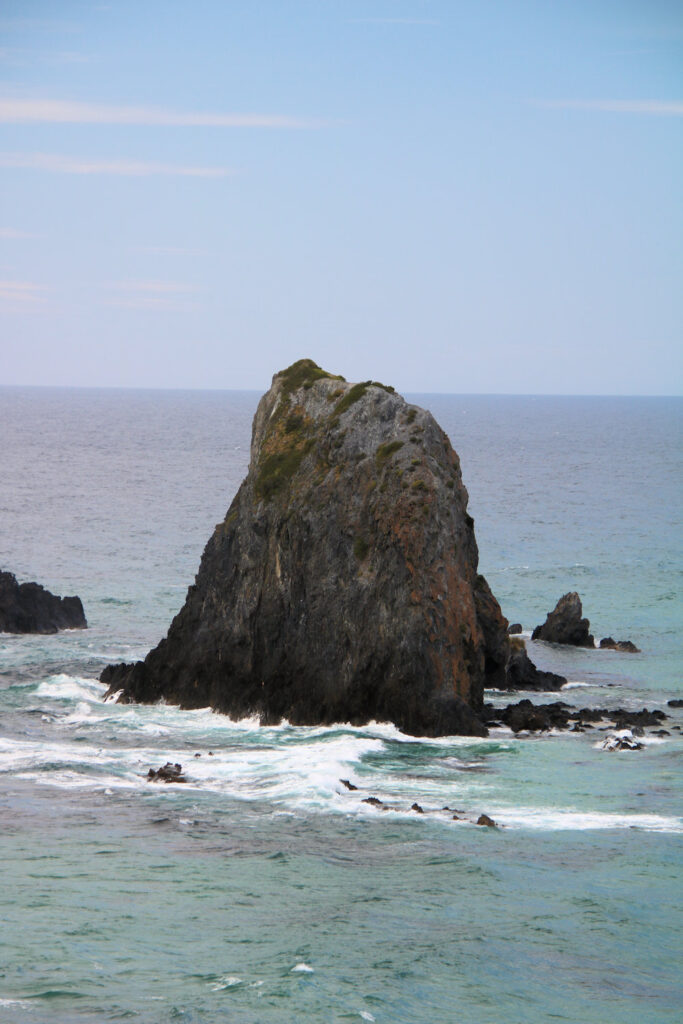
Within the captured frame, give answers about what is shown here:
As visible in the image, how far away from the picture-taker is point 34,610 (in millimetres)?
68188

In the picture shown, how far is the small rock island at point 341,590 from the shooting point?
47.2 meters

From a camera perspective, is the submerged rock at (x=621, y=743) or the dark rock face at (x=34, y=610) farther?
the dark rock face at (x=34, y=610)

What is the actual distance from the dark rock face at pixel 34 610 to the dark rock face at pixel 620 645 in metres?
26.1

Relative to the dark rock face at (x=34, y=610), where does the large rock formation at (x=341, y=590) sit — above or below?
above

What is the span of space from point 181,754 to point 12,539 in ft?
203

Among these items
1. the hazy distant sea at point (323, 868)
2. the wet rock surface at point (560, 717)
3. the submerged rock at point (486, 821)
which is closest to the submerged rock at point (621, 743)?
the hazy distant sea at point (323, 868)

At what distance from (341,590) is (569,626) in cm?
2227

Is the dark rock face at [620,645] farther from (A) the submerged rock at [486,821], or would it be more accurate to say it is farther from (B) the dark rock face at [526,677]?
(A) the submerged rock at [486,821]

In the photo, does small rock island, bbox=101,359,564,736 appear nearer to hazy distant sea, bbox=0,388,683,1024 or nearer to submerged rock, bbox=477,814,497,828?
hazy distant sea, bbox=0,388,683,1024

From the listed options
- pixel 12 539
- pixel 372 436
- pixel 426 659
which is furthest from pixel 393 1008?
pixel 12 539

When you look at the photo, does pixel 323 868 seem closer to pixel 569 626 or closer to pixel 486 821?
pixel 486 821

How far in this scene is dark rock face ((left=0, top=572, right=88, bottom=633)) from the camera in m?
67.5

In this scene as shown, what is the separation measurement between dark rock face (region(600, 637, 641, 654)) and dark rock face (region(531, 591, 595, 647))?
64cm

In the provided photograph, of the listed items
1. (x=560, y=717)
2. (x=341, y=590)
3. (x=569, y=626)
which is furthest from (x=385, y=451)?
(x=569, y=626)
